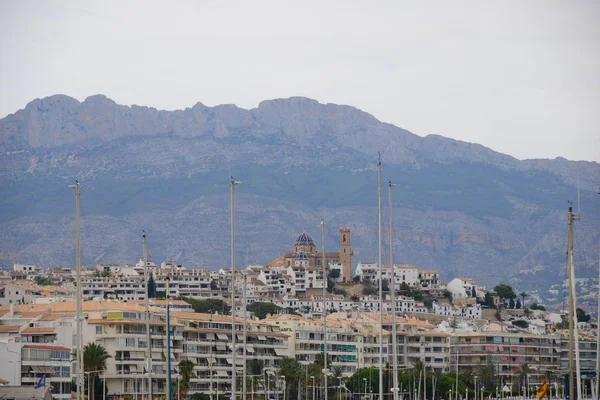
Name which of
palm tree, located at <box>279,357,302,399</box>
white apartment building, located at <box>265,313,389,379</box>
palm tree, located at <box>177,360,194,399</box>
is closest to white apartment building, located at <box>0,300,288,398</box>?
palm tree, located at <box>177,360,194,399</box>

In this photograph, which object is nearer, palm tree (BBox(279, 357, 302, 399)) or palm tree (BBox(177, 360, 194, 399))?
palm tree (BBox(177, 360, 194, 399))

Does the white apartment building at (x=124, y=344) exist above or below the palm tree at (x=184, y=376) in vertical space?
above

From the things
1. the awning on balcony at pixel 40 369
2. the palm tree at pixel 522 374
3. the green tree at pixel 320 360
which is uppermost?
the awning on balcony at pixel 40 369

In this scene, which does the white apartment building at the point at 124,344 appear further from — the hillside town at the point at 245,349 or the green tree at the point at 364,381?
the green tree at the point at 364,381

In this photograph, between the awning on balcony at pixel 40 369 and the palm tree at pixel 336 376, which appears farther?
the palm tree at pixel 336 376

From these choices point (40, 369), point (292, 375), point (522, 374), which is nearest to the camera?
point (40, 369)

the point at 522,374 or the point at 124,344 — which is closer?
the point at 124,344

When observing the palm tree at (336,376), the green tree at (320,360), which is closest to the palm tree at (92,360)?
the green tree at (320,360)

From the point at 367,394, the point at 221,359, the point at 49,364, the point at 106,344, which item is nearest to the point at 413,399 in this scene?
the point at 367,394

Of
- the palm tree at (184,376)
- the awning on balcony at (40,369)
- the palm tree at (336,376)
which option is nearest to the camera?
the awning on balcony at (40,369)

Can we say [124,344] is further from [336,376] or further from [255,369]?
[336,376]

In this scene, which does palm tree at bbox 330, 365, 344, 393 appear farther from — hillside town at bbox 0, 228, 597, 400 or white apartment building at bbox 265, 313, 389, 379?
white apartment building at bbox 265, 313, 389, 379

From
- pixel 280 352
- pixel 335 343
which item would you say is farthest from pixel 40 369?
pixel 335 343

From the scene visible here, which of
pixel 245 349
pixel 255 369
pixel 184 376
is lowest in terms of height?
pixel 255 369
